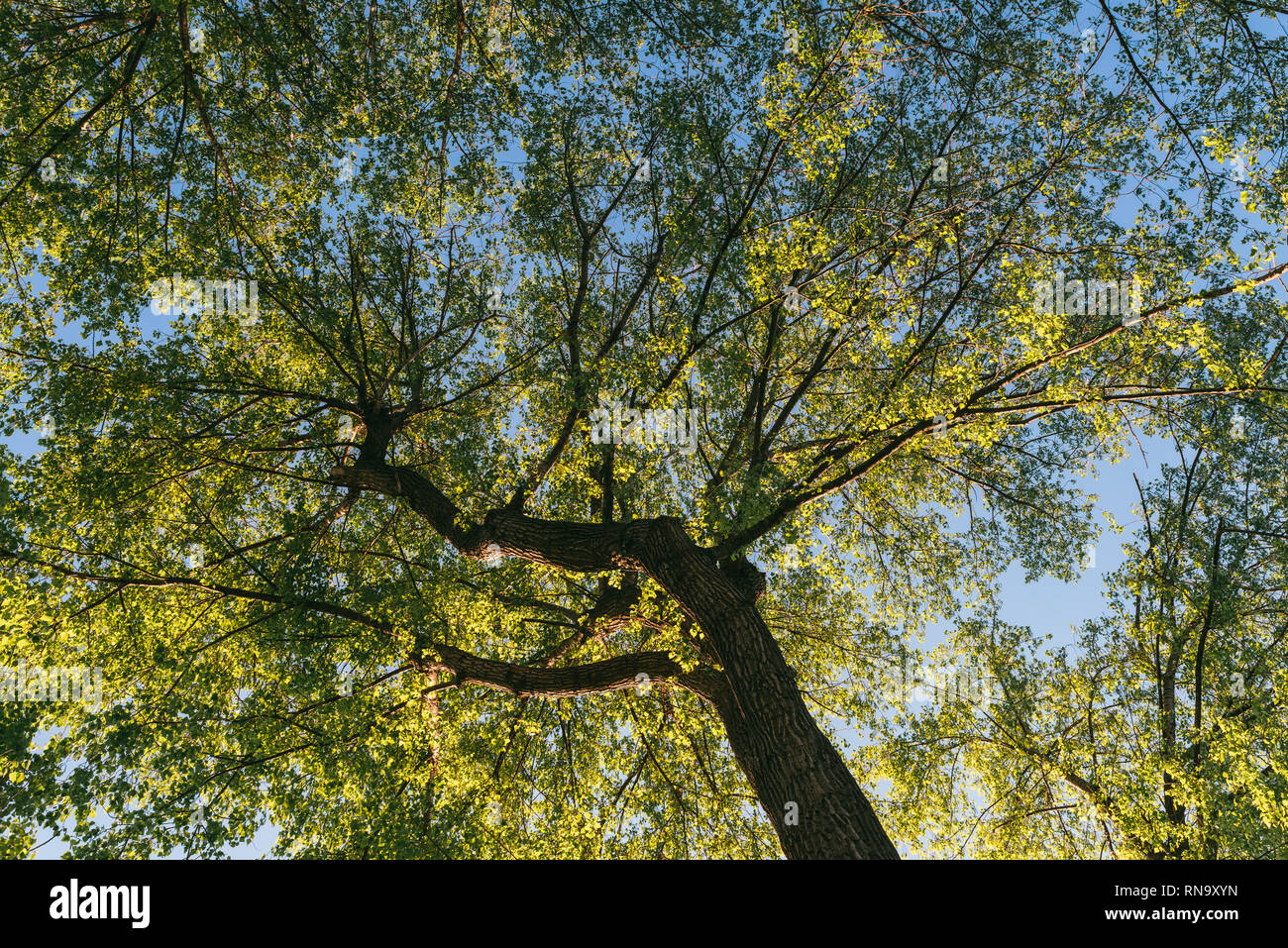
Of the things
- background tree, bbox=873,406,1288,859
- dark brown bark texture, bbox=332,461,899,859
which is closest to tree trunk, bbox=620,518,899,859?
dark brown bark texture, bbox=332,461,899,859

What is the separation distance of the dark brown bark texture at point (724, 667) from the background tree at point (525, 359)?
5 cm

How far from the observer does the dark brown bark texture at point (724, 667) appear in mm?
5691

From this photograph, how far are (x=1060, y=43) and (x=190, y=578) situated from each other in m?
12.7

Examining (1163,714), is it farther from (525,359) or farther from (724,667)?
(525,359)

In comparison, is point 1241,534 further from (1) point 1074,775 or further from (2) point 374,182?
(2) point 374,182

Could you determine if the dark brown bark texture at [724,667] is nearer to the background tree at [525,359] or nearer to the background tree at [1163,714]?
the background tree at [525,359]

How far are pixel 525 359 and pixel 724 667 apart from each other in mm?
6249

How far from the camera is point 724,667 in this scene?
23.4ft

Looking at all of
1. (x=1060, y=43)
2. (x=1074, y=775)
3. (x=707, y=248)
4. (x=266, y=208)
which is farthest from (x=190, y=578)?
(x=1074, y=775)

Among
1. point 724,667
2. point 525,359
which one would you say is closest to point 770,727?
point 724,667

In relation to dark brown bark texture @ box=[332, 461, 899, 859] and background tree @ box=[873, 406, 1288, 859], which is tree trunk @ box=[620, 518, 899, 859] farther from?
background tree @ box=[873, 406, 1288, 859]

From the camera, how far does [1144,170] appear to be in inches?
315

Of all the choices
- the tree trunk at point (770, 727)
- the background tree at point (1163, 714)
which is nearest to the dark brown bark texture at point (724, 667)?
the tree trunk at point (770, 727)

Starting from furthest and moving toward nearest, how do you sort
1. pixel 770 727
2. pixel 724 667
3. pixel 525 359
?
pixel 525 359
pixel 724 667
pixel 770 727
